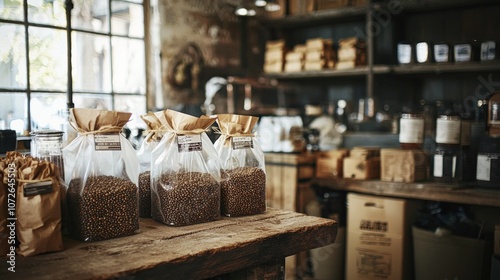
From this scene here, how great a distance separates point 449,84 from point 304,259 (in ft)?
6.31

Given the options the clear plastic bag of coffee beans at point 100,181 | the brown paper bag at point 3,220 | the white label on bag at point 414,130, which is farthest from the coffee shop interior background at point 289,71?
the brown paper bag at point 3,220

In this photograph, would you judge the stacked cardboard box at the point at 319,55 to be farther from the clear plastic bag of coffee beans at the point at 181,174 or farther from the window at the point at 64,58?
the clear plastic bag of coffee beans at the point at 181,174

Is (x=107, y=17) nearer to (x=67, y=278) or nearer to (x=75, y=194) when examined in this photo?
(x=75, y=194)

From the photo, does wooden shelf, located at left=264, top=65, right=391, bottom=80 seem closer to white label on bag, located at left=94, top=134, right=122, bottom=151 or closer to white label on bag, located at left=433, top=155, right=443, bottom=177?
white label on bag, located at left=433, top=155, right=443, bottom=177

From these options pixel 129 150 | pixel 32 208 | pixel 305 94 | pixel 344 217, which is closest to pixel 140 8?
pixel 305 94

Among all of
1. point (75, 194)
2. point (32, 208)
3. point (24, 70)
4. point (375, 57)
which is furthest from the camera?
point (375, 57)

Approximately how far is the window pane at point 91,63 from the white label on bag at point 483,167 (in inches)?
99.5

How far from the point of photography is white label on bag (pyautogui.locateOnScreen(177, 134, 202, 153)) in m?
1.52

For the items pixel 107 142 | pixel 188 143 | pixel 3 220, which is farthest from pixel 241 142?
pixel 3 220

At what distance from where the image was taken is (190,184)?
1524 mm

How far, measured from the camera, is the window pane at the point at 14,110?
2977mm

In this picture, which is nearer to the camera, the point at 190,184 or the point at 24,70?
the point at 190,184

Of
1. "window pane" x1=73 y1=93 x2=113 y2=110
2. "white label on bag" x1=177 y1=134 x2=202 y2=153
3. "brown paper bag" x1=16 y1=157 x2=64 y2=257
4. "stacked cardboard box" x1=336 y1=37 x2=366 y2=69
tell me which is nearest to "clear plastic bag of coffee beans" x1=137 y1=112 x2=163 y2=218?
"white label on bag" x1=177 y1=134 x2=202 y2=153

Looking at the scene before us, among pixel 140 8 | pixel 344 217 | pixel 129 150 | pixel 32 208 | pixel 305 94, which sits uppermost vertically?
pixel 140 8
